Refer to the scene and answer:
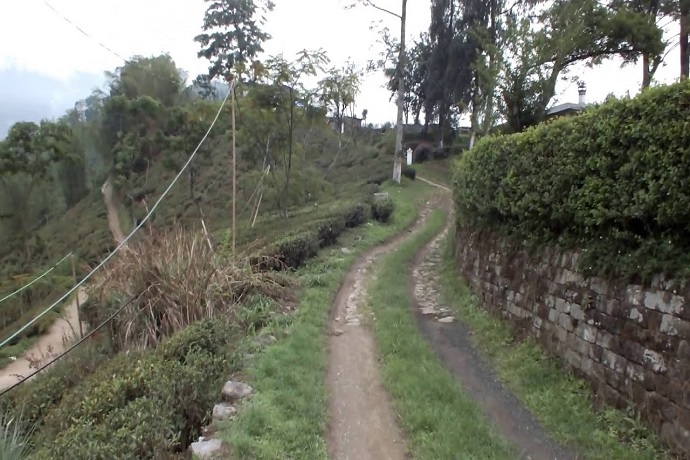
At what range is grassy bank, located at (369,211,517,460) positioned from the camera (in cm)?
396

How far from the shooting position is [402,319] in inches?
286

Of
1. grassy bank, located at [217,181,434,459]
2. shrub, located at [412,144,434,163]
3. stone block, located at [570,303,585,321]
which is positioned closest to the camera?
grassy bank, located at [217,181,434,459]

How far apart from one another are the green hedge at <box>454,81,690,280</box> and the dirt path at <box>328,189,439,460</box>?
2.24 m

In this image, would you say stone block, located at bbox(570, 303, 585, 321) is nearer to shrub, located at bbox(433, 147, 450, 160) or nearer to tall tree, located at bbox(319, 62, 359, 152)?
tall tree, located at bbox(319, 62, 359, 152)

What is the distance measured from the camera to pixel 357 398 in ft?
16.6

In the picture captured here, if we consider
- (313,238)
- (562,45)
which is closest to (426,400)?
(313,238)

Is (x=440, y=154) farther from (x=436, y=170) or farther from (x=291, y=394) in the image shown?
(x=291, y=394)

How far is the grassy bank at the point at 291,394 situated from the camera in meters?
3.93

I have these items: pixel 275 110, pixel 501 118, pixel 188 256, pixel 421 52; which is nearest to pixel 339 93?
pixel 275 110

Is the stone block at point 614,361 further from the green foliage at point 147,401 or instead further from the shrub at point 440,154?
the shrub at point 440,154

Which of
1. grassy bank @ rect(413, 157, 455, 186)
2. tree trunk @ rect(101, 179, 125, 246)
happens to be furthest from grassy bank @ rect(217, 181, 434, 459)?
grassy bank @ rect(413, 157, 455, 186)

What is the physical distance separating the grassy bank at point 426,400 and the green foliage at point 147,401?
1739mm

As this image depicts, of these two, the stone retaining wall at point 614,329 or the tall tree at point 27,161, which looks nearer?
the stone retaining wall at point 614,329

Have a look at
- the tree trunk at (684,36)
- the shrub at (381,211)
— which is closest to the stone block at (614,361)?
the tree trunk at (684,36)
